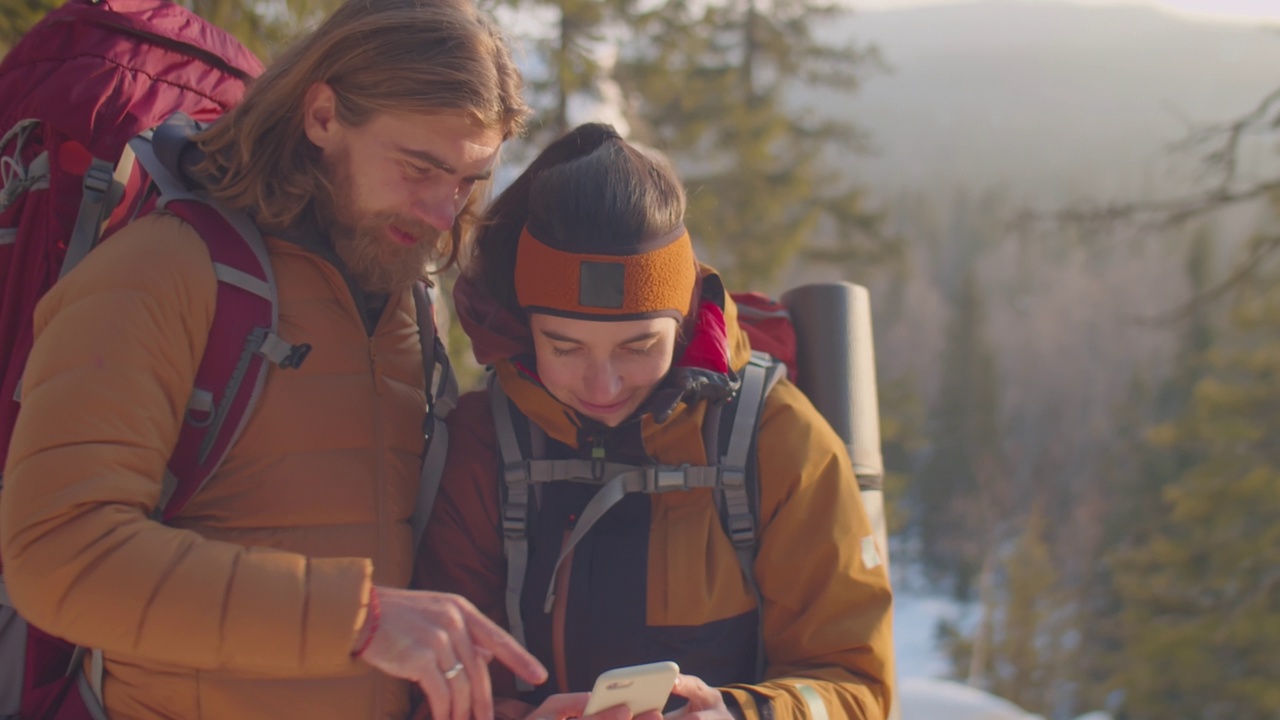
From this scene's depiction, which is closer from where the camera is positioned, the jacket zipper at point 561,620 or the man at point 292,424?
the man at point 292,424

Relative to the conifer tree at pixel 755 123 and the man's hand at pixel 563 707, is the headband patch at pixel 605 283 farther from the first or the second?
the conifer tree at pixel 755 123

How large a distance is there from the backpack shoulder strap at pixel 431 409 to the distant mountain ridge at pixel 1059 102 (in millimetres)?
113750

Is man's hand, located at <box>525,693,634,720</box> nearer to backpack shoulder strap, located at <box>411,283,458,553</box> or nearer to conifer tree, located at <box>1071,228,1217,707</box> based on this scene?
backpack shoulder strap, located at <box>411,283,458,553</box>

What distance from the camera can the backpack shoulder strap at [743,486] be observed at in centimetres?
248

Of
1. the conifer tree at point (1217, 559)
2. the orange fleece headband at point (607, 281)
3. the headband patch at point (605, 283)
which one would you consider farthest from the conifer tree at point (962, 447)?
the headband patch at point (605, 283)

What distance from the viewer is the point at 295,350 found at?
7.30 ft

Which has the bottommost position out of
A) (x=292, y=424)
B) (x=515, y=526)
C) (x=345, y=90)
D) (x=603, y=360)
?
(x=515, y=526)

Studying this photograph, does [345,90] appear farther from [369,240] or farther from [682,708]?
[682,708]

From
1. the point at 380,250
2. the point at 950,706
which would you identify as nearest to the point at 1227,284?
the point at 950,706

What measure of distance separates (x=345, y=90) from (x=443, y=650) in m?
1.26

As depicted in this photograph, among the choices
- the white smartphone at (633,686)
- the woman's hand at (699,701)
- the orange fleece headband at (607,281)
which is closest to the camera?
the white smartphone at (633,686)

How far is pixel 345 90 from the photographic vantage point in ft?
7.90

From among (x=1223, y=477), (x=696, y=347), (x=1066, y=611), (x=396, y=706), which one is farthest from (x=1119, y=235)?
(x=1066, y=611)

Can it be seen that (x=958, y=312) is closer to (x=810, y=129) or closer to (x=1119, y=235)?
(x=810, y=129)
